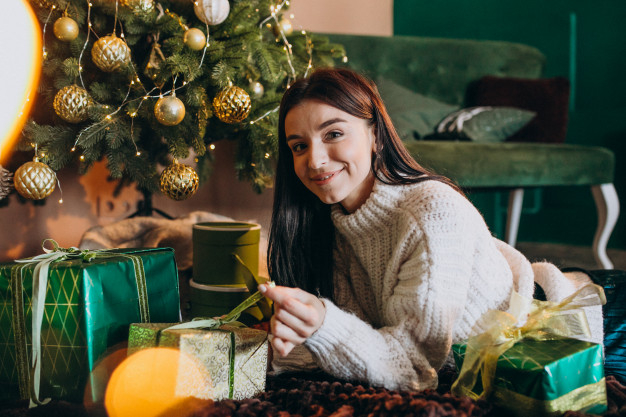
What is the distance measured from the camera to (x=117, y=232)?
4.95 feet

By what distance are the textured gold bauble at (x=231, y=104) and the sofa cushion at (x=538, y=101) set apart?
4.46ft

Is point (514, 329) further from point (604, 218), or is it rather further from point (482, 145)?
point (604, 218)

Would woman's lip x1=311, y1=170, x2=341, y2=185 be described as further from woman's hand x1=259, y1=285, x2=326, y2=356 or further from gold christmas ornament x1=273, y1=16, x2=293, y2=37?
gold christmas ornament x1=273, y1=16, x2=293, y2=37

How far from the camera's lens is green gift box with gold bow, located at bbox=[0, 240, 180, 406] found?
864 mm

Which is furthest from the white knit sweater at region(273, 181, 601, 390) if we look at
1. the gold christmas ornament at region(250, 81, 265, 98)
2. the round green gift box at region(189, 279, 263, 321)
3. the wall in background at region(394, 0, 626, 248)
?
the wall in background at region(394, 0, 626, 248)

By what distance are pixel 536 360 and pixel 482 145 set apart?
49.3 inches

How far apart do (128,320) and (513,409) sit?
611 millimetres

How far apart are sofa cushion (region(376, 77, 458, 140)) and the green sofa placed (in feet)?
0.05

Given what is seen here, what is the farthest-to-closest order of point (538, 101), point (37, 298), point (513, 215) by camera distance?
point (513, 215)
point (538, 101)
point (37, 298)

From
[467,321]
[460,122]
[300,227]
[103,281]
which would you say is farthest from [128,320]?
[460,122]

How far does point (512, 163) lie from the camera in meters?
1.93

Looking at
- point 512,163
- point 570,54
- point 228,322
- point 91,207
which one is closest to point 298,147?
point 228,322

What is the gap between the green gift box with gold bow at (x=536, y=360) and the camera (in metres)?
0.76

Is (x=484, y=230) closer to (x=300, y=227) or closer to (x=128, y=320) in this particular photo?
(x=300, y=227)
